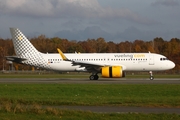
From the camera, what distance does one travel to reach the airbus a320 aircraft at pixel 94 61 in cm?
4385

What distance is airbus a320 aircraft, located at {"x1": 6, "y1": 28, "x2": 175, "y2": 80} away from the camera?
43850 millimetres

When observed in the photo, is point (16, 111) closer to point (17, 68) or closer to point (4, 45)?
point (17, 68)

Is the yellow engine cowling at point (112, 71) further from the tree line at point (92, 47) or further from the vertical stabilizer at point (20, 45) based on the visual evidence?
the tree line at point (92, 47)

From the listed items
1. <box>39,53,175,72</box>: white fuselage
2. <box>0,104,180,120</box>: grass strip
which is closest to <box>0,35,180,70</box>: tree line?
<box>39,53,175,72</box>: white fuselage

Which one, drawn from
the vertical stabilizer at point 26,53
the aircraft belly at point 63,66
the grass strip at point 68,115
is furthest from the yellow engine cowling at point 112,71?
the grass strip at point 68,115

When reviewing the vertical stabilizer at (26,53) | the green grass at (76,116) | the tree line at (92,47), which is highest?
the tree line at (92,47)

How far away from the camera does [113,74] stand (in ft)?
139

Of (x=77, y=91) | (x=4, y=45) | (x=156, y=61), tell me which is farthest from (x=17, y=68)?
(x=77, y=91)

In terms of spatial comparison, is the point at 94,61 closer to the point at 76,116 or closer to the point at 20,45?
the point at 20,45

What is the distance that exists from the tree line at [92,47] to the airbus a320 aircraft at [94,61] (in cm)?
4736

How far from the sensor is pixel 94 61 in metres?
45.7

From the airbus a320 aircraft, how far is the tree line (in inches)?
1865

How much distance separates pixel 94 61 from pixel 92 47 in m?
79.7

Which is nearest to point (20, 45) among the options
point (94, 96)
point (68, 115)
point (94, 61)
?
point (94, 61)
